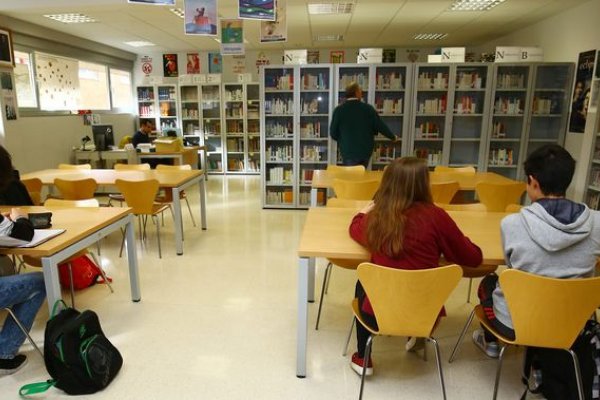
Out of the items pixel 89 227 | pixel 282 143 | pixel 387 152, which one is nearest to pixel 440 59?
pixel 387 152

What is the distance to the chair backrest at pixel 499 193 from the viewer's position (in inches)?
135

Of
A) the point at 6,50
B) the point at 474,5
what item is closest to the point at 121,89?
the point at 6,50

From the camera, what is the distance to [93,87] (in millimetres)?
8281

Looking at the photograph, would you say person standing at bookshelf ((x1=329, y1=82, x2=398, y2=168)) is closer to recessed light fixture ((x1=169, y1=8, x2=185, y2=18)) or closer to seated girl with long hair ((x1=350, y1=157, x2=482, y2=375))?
recessed light fixture ((x1=169, y1=8, x2=185, y2=18))

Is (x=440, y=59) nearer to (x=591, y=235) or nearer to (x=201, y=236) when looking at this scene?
(x=201, y=236)

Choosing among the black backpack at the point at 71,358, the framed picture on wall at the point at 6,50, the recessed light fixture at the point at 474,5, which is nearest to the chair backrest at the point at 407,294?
the black backpack at the point at 71,358

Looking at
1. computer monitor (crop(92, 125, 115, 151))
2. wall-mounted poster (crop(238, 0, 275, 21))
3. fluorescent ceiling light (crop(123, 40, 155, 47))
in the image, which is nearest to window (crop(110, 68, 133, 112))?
fluorescent ceiling light (crop(123, 40, 155, 47))

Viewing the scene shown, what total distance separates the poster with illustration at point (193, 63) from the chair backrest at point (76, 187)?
6.56 m

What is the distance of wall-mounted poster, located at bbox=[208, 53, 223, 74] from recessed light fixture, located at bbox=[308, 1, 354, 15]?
13.6ft

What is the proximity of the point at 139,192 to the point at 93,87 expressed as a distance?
572 cm

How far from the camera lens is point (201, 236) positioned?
186 inches

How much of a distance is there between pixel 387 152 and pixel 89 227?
4688mm

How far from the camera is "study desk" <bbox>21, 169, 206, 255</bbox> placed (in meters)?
3.94

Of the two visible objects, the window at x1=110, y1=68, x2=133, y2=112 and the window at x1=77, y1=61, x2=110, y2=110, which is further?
the window at x1=110, y1=68, x2=133, y2=112
